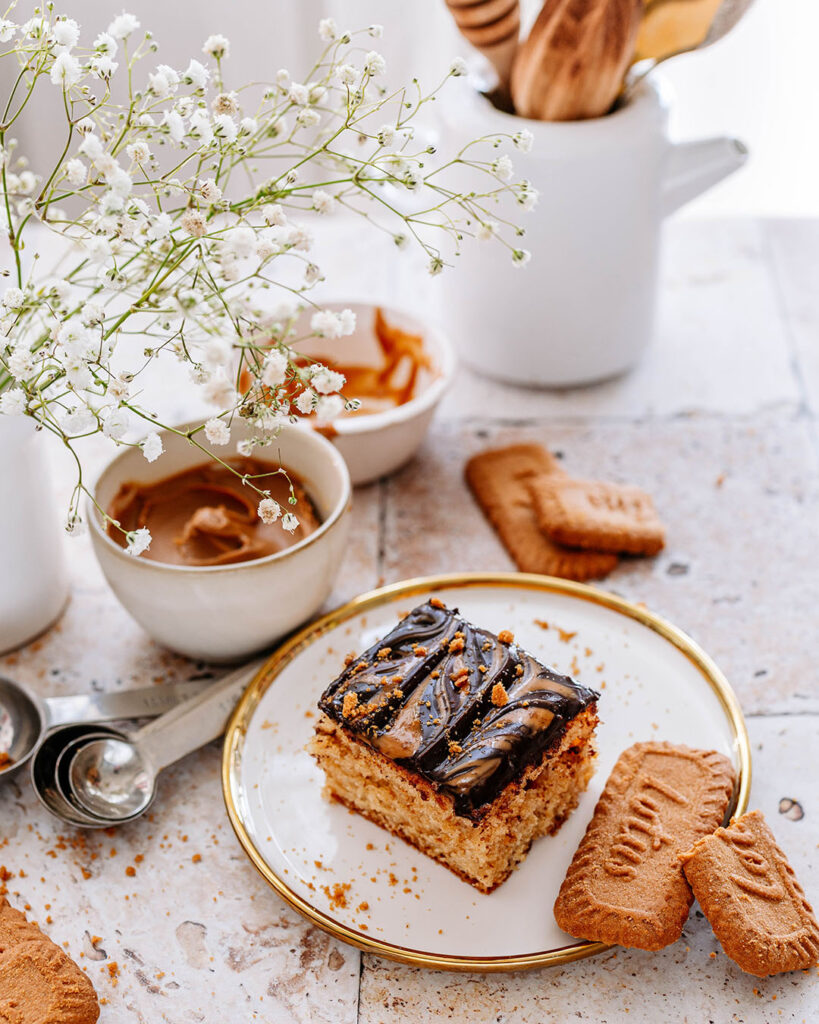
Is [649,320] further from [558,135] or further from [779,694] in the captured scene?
[779,694]

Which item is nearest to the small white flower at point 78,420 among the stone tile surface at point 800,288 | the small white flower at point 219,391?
the small white flower at point 219,391

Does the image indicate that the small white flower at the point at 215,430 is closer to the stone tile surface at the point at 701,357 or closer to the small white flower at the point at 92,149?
the small white flower at the point at 92,149

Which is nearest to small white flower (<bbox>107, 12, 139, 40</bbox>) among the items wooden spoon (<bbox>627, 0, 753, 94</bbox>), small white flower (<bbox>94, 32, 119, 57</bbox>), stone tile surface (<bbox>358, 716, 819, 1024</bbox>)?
small white flower (<bbox>94, 32, 119, 57</bbox>)

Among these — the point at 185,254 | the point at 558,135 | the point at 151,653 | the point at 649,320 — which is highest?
the point at 185,254

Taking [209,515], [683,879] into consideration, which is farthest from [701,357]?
[683,879]

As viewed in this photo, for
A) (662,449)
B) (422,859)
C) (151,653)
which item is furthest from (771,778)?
(151,653)

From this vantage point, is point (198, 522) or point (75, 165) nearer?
point (75, 165)

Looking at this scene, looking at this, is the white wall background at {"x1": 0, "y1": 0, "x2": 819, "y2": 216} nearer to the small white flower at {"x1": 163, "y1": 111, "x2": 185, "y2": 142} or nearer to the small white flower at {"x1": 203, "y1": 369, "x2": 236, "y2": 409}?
the small white flower at {"x1": 163, "y1": 111, "x2": 185, "y2": 142}

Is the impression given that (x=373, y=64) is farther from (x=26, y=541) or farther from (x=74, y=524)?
(x=26, y=541)
